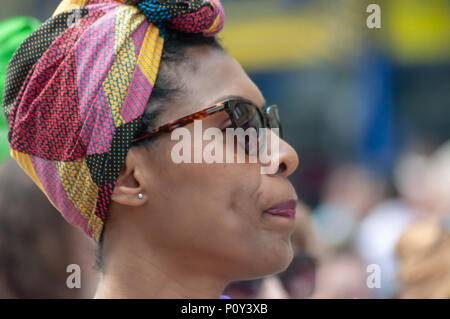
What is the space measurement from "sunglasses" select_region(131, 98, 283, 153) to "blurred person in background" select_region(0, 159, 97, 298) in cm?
145

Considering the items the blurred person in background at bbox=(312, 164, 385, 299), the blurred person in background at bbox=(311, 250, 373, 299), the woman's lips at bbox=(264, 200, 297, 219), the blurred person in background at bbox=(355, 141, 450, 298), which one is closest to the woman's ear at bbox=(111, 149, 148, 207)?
the woman's lips at bbox=(264, 200, 297, 219)

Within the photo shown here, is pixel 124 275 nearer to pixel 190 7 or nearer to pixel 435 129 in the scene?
pixel 190 7

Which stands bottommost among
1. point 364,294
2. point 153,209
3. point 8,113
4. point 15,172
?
point 364,294

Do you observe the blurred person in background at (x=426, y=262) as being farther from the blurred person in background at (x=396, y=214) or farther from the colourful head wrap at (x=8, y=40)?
the colourful head wrap at (x=8, y=40)

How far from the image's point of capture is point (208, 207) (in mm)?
2170

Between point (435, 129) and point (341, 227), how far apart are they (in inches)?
238

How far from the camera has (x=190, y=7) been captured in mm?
2291

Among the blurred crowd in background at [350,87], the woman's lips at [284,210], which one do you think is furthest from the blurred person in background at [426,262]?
the blurred crowd in background at [350,87]

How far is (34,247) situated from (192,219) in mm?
1612

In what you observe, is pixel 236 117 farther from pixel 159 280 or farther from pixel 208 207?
pixel 159 280

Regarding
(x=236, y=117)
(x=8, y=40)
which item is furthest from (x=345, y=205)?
(x=236, y=117)

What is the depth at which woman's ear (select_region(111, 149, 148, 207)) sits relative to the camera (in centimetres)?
223

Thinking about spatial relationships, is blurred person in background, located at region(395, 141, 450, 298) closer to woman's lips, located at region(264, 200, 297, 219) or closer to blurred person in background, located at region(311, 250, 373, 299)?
blurred person in background, located at region(311, 250, 373, 299)
